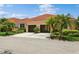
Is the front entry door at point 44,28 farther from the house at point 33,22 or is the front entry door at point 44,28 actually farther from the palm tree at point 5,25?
the palm tree at point 5,25

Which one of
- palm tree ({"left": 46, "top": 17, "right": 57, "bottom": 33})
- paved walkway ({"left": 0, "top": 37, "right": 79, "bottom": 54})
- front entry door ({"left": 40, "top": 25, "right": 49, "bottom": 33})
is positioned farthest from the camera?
front entry door ({"left": 40, "top": 25, "right": 49, "bottom": 33})

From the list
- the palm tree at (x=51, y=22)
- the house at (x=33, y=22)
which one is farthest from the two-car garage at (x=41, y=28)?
the palm tree at (x=51, y=22)

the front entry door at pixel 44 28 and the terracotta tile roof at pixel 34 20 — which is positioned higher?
the terracotta tile roof at pixel 34 20

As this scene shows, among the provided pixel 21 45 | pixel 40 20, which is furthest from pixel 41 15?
pixel 21 45

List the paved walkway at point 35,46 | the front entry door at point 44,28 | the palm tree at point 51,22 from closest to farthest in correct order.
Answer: the paved walkway at point 35,46 → the palm tree at point 51,22 → the front entry door at point 44,28

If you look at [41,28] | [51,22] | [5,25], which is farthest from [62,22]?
[5,25]

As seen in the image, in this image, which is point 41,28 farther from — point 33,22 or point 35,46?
point 35,46

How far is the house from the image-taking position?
1093cm

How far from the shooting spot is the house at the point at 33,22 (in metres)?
10.9

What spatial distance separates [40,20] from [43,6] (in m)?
0.51

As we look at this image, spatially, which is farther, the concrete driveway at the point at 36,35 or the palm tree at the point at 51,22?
the concrete driveway at the point at 36,35

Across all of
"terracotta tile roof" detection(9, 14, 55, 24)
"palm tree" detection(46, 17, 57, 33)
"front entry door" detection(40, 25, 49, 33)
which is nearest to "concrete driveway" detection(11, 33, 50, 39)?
"front entry door" detection(40, 25, 49, 33)

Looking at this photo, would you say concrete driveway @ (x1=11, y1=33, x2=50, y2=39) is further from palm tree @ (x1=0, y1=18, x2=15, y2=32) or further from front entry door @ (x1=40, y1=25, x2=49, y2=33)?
palm tree @ (x1=0, y1=18, x2=15, y2=32)
